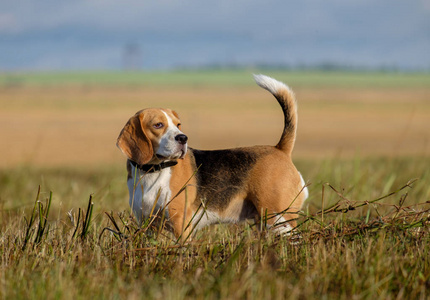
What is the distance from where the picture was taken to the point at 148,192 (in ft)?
17.2

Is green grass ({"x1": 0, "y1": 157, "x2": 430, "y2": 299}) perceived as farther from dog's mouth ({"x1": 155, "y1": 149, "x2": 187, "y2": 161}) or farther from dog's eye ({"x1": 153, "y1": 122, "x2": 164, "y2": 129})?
dog's eye ({"x1": 153, "y1": 122, "x2": 164, "y2": 129})

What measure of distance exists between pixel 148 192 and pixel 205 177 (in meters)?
0.60

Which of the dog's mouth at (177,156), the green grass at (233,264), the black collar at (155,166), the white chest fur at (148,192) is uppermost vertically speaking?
the dog's mouth at (177,156)

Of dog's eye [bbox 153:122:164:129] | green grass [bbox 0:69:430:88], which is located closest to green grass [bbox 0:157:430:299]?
dog's eye [bbox 153:122:164:129]

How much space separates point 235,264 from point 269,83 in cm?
213

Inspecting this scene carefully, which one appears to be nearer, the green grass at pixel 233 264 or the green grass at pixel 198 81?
the green grass at pixel 233 264

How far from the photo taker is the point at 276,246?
4574 millimetres

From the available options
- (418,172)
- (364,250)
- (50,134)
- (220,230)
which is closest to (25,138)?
(50,134)

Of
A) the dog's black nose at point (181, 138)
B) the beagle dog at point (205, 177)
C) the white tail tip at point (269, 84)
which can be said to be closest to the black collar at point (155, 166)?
the beagle dog at point (205, 177)

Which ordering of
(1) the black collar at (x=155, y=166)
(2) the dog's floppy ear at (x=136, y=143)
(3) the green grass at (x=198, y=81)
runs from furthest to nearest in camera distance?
(3) the green grass at (x=198, y=81) → (1) the black collar at (x=155, y=166) → (2) the dog's floppy ear at (x=136, y=143)

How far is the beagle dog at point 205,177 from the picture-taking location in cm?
518

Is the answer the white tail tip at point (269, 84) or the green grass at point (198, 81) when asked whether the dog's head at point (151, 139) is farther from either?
the green grass at point (198, 81)

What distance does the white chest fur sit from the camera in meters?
5.22

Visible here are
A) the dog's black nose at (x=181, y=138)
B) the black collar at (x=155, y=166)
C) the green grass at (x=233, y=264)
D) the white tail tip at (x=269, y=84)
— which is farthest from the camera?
the white tail tip at (x=269, y=84)
